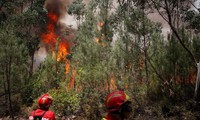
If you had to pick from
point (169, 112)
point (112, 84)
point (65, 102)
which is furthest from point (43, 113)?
point (112, 84)

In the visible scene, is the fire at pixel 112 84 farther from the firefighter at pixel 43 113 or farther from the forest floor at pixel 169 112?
the firefighter at pixel 43 113

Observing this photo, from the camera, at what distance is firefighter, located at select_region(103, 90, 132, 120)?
9.19 feet

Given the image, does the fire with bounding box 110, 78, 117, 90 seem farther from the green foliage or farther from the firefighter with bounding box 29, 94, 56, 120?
the firefighter with bounding box 29, 94, 56, 120

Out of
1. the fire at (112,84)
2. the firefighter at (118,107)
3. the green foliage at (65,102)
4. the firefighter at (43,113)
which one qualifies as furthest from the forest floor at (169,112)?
the firefighter at (118,107)

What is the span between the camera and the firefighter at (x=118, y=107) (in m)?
2.80

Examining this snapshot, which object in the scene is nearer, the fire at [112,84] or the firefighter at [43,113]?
the firefighter at [43,113]

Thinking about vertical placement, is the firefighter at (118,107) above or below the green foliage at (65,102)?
above

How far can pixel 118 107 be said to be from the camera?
280cm

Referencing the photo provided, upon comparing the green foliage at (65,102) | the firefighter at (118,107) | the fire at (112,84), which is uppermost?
the firefighter at (118,107)

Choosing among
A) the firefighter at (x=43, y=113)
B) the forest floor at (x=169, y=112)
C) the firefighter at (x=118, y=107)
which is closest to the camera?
the firefighter at (x=118, y=107)

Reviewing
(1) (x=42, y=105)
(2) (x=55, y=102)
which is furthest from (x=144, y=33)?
(1) (x=42, y=105)

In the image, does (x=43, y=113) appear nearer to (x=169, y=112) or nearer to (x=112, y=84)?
(x=169, y=112)

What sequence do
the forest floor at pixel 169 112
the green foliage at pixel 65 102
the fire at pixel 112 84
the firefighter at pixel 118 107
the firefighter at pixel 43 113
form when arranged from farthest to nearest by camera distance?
the fire at pixel 112 84 < the green foliage at pixel 65 102 < the forest floor at pixel 169 112 < the firefighter at pixel 43 113 < the firefighter at pixel 118 107

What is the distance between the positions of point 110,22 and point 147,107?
1968cm
